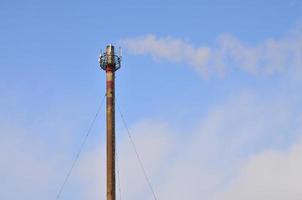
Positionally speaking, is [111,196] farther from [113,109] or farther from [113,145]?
[113,109]

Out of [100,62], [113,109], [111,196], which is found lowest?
[111,196]

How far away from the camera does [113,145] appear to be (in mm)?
46781

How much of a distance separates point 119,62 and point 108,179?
10.4 metres

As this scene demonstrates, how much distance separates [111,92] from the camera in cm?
4838

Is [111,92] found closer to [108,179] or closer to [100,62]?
[100,62]

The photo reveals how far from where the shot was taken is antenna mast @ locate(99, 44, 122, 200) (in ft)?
149

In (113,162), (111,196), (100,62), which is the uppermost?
(100,62)

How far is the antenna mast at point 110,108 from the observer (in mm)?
45412

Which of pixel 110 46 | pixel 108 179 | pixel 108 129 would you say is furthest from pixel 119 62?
pixel 108 179

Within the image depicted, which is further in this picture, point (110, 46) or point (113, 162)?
point (110, 46)

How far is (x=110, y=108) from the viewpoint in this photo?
4772cm

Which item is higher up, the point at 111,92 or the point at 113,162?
the point at 111,92

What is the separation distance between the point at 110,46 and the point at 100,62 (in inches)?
65.6

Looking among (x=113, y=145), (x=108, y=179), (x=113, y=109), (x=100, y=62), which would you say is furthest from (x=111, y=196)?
(x=100, y=62)
